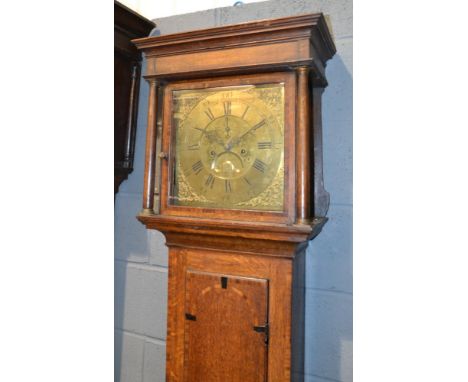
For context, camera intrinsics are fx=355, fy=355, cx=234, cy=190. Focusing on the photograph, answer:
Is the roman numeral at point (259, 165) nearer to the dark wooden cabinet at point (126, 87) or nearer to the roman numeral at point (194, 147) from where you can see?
the roman numeral at point (194, 147)

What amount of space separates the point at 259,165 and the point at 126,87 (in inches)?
25.2

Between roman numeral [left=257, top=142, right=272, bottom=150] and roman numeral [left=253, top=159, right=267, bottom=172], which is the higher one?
roman numeral [left=257, top=142, right=272, bottom=150]

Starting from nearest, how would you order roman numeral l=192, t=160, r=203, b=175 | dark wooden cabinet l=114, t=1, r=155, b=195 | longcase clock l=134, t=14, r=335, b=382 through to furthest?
longcase clock l=134, t=14, r=335, b=382, roman numeral l=192, t=160, r=203, b=175, dark wooden cabinet l=114, t=1, r=155, b=195

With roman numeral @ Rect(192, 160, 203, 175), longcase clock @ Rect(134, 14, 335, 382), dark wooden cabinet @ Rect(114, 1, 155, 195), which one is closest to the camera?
longcase clock @ Rect(134, 14, 335, 382)

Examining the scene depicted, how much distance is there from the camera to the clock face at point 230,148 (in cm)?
83

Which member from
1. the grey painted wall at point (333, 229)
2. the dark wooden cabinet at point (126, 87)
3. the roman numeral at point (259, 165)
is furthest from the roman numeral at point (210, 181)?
the dark wooden cabinet at point (126, 87)

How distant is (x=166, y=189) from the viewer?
0.94m

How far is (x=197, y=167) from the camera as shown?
907 mm

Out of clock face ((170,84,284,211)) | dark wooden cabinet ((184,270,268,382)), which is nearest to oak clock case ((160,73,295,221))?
clock face ((170,84,284,211))

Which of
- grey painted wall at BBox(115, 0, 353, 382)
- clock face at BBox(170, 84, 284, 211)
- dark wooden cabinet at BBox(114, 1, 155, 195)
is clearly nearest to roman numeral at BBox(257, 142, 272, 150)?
clock face at BBox(170, 84, 284, 211)

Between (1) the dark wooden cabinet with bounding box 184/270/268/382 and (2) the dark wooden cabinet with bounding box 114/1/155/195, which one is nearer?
(1) the dark wooden cabinet with bounding box 184/270/268/382

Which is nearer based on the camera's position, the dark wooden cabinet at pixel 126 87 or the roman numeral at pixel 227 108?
the roman numeral at pixel 227 108

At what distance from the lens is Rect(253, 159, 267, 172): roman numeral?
33.0 inches

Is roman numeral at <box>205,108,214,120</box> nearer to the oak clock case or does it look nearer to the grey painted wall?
the oak clock case
